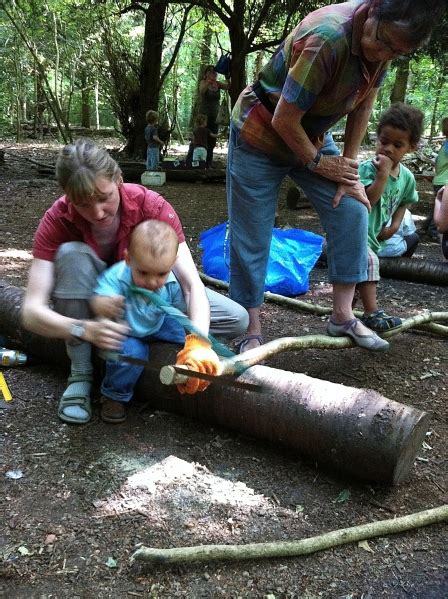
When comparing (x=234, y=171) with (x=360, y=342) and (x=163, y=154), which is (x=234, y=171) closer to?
(x=360, y=342)

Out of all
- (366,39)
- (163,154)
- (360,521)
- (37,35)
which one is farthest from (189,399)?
(37,35)

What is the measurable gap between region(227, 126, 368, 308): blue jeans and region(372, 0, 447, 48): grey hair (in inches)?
26.2

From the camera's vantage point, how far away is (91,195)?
1.95 meters

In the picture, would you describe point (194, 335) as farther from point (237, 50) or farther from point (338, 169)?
point (237, 50)

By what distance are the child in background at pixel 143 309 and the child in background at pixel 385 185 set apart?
1049mm

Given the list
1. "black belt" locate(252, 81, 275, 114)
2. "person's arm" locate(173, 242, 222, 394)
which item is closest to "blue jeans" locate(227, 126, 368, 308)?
"black belt" locate(252, 81, 275, 114)

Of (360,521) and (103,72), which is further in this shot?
(103,72)

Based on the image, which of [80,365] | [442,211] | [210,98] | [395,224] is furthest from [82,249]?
[210,98]

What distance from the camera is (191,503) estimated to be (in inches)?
74.6

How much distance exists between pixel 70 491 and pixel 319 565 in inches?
33.2

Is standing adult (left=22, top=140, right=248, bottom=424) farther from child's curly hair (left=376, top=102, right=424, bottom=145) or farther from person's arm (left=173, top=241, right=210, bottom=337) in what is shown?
child's curly hair (left=376, top=102, right=424, bottom=145)

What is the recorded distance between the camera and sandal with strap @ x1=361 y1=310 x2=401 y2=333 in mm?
2855

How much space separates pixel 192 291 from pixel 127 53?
1201cm

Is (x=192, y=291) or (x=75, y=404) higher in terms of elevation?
(x=192, y=291)
